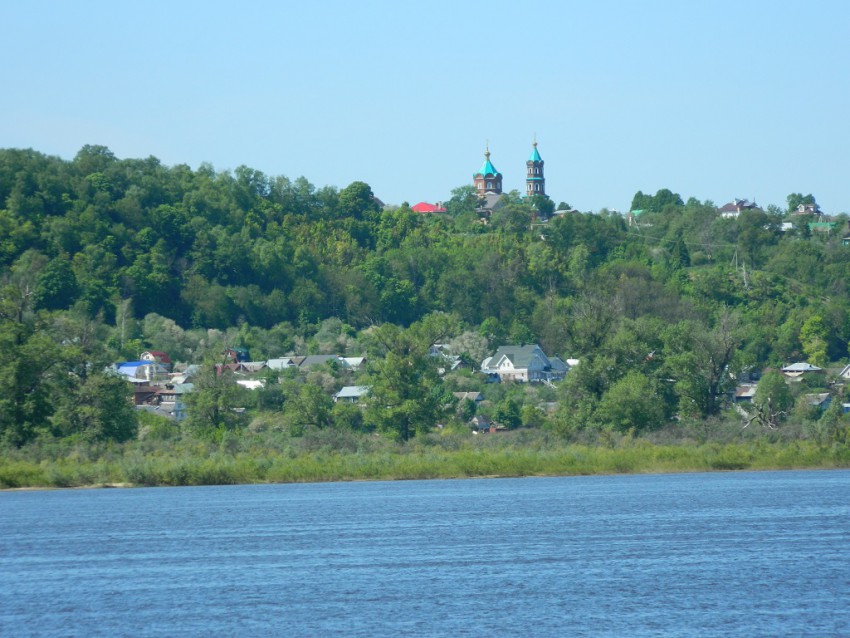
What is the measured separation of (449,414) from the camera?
248 feet

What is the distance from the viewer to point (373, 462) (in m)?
61.5

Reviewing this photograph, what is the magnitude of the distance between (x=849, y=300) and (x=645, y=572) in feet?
405

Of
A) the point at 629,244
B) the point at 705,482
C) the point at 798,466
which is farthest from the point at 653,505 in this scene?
the point at 629,244

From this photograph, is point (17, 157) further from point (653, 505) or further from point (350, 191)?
point (653, 505)

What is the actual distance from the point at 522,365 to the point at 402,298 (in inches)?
913

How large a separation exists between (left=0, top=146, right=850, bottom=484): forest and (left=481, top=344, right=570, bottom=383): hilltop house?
7.69 ft

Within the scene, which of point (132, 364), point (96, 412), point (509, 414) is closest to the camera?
point (96, 412)

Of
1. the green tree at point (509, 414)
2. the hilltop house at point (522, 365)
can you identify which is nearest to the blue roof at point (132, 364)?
the hilltop house at point (522, 365)

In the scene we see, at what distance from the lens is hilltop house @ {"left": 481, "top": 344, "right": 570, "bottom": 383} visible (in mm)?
132625

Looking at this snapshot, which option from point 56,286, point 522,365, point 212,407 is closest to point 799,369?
point 522,365

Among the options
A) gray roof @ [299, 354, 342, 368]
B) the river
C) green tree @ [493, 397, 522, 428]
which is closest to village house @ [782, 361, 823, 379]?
green tree @ [493, 397, 522, 428]

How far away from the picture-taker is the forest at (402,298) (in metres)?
71.4

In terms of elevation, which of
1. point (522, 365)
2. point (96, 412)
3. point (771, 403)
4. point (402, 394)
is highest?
point (522, 365)

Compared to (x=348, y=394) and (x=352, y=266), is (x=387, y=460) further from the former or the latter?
(x=352, y=266)
